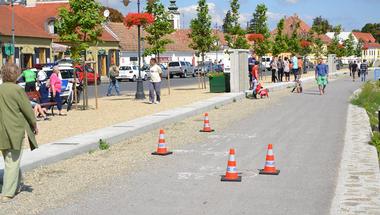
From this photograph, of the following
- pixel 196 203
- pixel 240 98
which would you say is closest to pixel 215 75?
pixel 240 98

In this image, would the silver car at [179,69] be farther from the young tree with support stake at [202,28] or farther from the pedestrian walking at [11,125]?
the pedestrian walking at [11,125]

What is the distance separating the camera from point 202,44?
1289 inches

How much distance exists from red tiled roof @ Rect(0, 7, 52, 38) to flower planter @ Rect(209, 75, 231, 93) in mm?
22477

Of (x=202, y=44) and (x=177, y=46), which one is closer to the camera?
(x=202, y=44)

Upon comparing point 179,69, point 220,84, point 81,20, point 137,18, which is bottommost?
point 220,84

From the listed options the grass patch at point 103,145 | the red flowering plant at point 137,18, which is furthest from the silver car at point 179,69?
the grass patch at point 103,145

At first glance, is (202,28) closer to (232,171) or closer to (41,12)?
(232,171)

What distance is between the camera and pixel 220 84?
28.2 m

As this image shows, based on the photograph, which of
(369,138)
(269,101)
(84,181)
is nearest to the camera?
(84,181)

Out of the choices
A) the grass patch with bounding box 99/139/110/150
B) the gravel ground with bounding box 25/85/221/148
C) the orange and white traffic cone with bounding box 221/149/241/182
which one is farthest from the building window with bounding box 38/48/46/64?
the orange and white traffic cone with bounding box 221/149/241/182

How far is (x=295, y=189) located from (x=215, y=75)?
21282mm

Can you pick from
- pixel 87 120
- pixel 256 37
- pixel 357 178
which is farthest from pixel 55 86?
pixel 256 37

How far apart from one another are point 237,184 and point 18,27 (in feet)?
145

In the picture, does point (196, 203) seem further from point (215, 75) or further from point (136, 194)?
point (215, 75)
